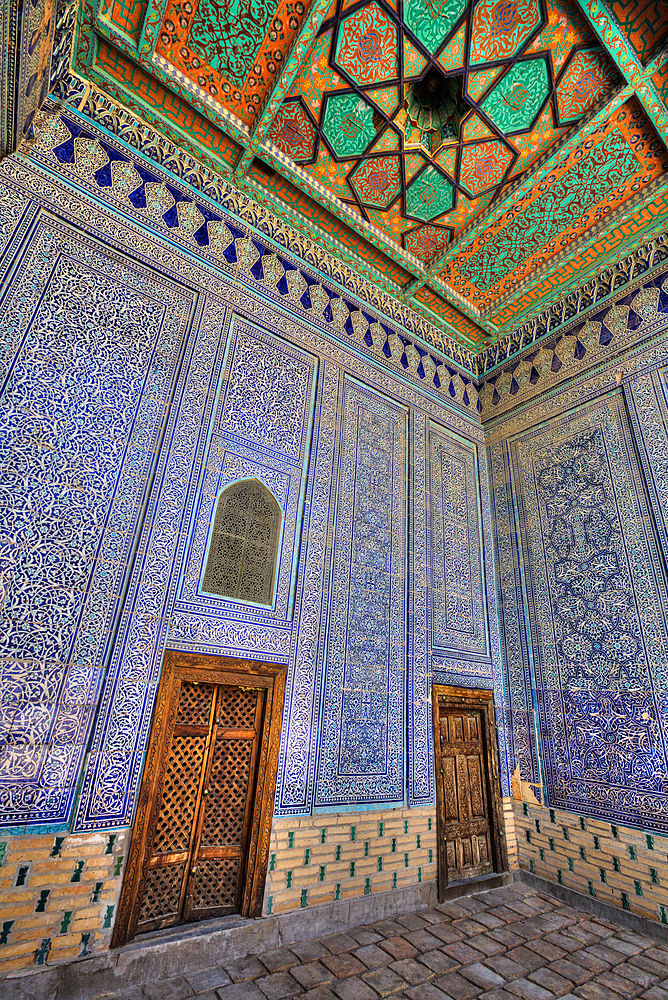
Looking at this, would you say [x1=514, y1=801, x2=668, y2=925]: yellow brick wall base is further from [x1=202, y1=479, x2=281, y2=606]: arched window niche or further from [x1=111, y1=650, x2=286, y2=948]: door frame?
[x1=202, y1=479, x2=281, y2=606]: arched window niche

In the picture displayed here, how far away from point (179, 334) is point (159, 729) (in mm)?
2853

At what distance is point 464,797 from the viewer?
4684mm

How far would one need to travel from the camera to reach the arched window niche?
3.61 metres

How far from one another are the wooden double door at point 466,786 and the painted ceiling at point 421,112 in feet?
15.4

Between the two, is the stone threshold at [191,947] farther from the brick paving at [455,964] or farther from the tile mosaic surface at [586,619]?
the tile mosaic surface at [586,619]

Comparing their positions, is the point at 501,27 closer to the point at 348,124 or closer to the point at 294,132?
the point at 348,124

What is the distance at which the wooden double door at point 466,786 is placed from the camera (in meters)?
4.44

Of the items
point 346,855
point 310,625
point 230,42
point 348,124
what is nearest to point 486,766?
point 346,855

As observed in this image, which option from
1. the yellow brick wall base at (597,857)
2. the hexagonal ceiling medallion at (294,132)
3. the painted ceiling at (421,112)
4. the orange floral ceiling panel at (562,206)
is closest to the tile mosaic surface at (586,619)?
the yellow brick wall base at (597,857)

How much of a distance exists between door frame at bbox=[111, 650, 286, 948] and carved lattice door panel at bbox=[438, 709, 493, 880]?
1.88 meters

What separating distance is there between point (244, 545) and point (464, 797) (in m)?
3.22

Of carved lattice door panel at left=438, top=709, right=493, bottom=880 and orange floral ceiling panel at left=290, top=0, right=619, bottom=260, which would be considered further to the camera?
carved lattice door panel at left=438, top=709, right=493, bottom=880

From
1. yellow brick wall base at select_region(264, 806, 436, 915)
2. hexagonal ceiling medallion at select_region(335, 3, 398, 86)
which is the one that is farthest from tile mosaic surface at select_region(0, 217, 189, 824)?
hexagonal ceiling medallion at select_region(335, 3, 398, 86)

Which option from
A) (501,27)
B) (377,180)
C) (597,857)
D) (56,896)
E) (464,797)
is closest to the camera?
(56,896)
